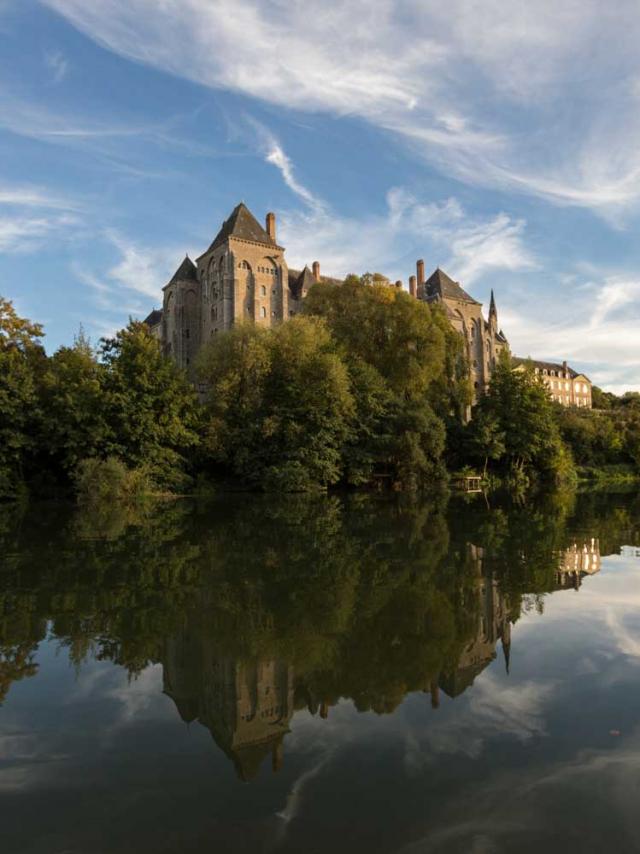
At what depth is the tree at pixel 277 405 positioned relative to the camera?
32688mm

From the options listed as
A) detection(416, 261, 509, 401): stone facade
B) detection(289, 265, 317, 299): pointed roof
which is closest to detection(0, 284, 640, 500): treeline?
detection(289, 265, 317, 299): pointed roof

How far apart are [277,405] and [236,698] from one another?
29342 millimetres

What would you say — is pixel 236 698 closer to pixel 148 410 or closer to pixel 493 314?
pixel 148 410

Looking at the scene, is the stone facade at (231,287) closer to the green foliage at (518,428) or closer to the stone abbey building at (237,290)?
the stone abbey building at (237,290)

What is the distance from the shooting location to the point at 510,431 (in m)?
43.6

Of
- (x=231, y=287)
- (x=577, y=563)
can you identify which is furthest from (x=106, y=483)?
(x=231, y=287)

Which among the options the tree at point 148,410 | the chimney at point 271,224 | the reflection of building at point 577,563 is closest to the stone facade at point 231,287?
the chimney at point 271,224

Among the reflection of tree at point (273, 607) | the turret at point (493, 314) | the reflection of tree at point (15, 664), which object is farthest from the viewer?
the turret at point (493, 314)

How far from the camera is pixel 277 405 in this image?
111ft

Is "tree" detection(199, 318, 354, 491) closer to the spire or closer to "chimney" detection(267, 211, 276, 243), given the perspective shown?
"chimney" detection(267, 211, 276, 243)

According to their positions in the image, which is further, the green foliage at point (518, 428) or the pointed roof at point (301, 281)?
the pointed roof at point (301, 281)

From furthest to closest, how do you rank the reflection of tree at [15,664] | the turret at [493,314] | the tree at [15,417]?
the turret at [493,314] < the tree at [15,417] < the reflection of tree at [15,664]

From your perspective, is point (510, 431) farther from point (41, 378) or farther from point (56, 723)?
point (56, 723)

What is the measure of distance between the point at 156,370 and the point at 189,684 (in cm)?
2787
